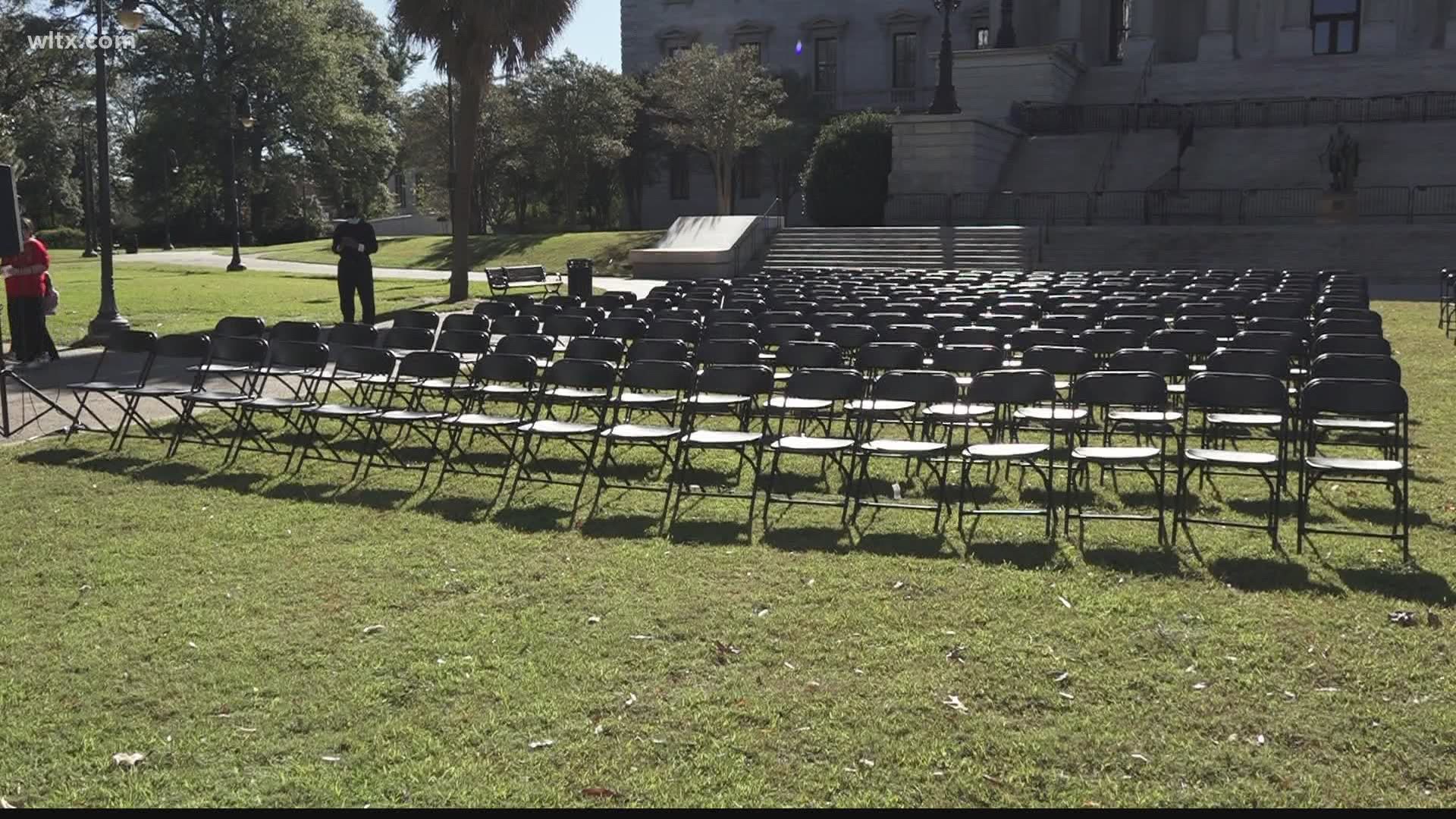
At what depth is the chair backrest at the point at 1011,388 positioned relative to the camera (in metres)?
8.44

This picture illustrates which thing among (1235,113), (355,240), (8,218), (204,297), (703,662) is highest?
(1235,113)

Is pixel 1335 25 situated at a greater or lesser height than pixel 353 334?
greater

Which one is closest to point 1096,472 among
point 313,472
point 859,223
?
point 313,472

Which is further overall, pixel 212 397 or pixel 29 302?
pixel 29 302

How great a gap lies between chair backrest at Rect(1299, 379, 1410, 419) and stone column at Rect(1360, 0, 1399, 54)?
45.3 metres

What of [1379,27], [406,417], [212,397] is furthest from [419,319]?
[1379,27]

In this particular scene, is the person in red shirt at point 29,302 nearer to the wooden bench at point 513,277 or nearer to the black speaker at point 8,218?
the black speaker at point 8,218

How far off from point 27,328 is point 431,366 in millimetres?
8054

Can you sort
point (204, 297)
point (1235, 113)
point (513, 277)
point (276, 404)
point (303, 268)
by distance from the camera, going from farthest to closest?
point (1235, 113) → point (303, 268) → point (513, 277) → point (204, 297) → point (276, 404)

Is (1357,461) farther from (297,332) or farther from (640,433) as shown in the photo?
(297,332)

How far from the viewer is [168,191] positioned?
6078 centimetres

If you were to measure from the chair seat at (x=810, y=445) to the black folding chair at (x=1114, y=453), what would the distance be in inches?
54.7

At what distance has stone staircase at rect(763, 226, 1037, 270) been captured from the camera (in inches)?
1249

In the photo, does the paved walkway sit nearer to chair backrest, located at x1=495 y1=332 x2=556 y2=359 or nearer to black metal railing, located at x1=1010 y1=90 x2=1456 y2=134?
chair backrest, located at x1=495 y1=332 x2=556 y2=359
